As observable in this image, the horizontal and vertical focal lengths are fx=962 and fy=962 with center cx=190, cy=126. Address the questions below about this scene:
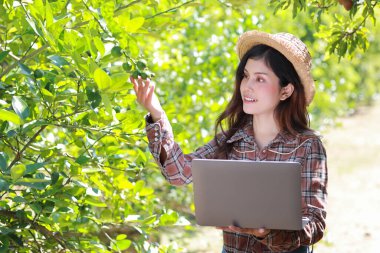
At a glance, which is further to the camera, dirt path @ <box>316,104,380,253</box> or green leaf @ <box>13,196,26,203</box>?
dirt path @ <box>316,104,380,253</box>

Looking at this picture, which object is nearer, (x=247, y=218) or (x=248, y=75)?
(x=247, y=218)

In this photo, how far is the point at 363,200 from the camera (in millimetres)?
9359

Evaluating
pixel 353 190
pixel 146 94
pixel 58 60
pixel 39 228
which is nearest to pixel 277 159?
pixel 146 94

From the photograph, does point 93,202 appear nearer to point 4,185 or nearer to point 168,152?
point 168,152

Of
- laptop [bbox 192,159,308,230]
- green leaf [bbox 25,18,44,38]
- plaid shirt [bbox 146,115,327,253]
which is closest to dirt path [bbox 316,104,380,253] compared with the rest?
plaid shirt [bbox 146,115,327,253]

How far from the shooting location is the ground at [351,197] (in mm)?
7395

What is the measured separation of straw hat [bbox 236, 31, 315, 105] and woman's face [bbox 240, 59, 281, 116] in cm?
7

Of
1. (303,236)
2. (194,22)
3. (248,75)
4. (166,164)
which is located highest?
(194,22)

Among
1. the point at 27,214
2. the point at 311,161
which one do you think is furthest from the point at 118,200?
the point at 311,161

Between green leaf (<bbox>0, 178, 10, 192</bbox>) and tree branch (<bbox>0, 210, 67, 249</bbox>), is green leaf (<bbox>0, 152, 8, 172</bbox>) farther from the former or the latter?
tree branch (<bbox>0, 210, 67, 249</bbox>)

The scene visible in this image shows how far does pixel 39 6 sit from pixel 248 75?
2.48 ft

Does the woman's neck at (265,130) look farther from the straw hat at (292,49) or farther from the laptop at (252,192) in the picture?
the laptop at (252,192)

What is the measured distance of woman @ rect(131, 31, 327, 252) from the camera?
297 cm

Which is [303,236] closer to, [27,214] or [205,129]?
[27,214]
